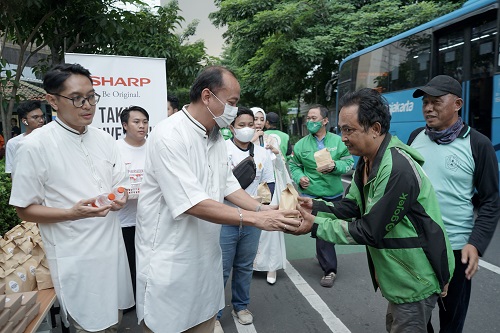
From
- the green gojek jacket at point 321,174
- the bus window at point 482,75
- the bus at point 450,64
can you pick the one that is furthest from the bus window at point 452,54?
the green gojek jacket at point 321,174

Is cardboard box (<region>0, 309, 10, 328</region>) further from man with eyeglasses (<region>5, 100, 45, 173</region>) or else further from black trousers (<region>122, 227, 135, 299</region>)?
man with eyeglasses (<region>5, 100, 45, 173</region>)

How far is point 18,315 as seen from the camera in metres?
1.93

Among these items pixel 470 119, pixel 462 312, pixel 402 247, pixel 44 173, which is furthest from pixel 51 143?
pixel 470 119

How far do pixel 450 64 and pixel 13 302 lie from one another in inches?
317

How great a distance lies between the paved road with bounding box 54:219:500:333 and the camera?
3.19 meters

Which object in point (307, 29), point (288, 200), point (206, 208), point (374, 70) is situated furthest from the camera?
point (307, 29)

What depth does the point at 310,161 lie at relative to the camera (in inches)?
166

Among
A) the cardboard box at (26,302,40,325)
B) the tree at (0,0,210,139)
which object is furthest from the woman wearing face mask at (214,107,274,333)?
the tree at (0,0,210,139)

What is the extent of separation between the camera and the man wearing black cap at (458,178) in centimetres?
227

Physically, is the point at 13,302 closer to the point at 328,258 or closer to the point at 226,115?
the point at 226,115

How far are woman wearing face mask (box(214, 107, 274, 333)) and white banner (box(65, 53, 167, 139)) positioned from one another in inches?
51.6

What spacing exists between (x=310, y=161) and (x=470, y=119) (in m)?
4.33

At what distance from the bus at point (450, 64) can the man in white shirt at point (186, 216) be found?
6028 mm

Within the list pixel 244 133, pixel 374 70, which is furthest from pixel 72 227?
pixel 374 70
